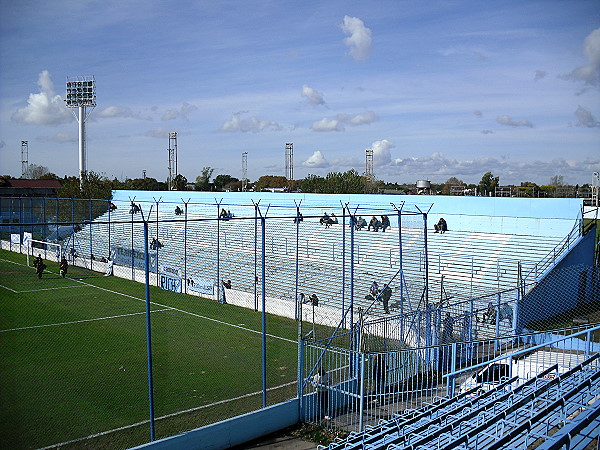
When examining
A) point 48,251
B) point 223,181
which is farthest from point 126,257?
point 223,181

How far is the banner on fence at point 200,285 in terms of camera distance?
80.2 feet

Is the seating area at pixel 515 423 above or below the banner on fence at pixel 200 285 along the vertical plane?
above

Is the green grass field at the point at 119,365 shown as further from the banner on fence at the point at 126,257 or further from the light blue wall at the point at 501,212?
the light blue wall at the point at 501,212

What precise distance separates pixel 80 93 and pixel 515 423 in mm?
71331

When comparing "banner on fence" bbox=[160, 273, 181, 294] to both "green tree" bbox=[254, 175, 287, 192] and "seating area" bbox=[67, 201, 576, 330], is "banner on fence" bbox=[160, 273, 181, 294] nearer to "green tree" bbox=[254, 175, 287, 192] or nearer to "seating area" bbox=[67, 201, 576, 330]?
"seating area" bbox=[67, 201, 576, 330]

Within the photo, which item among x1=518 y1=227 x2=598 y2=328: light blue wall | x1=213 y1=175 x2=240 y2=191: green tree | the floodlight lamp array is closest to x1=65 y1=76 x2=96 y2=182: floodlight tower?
the floodlight lamp array

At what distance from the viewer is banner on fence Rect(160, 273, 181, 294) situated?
1016 inches

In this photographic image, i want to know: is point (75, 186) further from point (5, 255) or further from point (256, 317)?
point (256, 317)

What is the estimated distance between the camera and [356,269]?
2497 centimetres

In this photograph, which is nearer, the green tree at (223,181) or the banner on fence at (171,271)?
the banner on fence at (171,271)

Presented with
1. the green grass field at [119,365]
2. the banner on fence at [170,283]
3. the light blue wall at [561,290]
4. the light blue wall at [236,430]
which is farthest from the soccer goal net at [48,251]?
the light blue wall at [561,290]

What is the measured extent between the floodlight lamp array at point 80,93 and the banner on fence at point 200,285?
51.3 metres

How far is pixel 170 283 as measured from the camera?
2628 cm

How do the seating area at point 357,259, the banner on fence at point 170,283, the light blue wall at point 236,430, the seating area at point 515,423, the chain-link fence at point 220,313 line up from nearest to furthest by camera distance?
the seating area at point 515,423
the light blue wall at point 236,430
the chain-link fence at point 220,313
the seating area at point 357,259
the banner on fence at point 170,283
